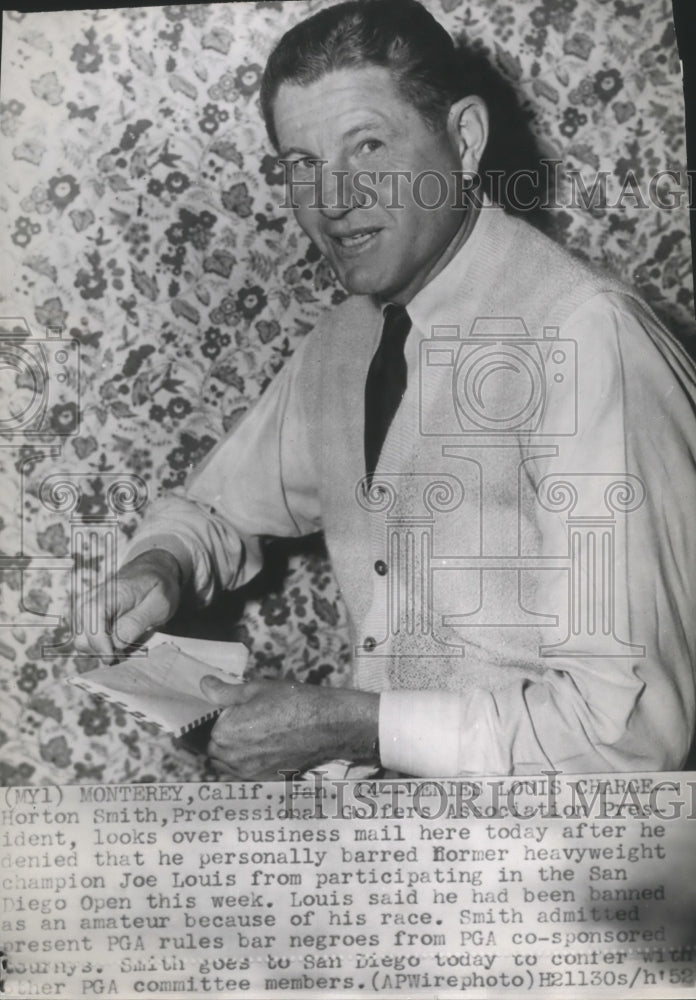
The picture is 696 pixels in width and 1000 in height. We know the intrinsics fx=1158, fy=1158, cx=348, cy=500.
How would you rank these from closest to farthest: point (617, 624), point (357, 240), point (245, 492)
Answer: point (617, 624)
point (357, 240)
point (245, 492)

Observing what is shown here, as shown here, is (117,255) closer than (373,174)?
No

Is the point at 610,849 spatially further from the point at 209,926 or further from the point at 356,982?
the point at 209,926

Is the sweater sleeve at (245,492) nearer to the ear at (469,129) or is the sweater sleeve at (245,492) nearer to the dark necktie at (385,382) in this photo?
the dark necktie at (385,382)

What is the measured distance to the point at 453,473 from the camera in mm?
1571

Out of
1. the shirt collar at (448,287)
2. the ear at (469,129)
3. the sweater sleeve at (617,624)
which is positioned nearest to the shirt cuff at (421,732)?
the sweater sleeve at (617,624)

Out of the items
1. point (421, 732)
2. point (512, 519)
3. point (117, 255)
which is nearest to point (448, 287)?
point (512, 519)

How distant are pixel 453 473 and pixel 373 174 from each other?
419 mm

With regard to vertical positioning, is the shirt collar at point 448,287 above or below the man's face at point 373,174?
below

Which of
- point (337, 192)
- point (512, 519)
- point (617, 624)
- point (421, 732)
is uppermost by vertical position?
point (337, 192)

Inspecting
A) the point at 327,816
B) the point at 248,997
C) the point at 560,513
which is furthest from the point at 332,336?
the point at 248,997

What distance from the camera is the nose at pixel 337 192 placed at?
1.58m

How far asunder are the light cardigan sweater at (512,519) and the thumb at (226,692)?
6.5 inches

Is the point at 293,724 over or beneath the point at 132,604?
beneath

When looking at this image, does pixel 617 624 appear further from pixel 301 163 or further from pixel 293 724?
pixel 301 163
